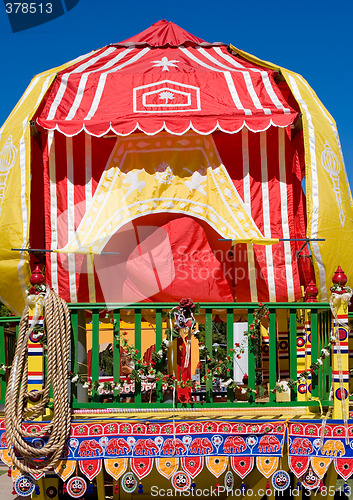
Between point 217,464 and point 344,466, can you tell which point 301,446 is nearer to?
point 344,466

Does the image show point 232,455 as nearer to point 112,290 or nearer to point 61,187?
point 112,290

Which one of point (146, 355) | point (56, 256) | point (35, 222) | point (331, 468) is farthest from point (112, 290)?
point (146, 355)

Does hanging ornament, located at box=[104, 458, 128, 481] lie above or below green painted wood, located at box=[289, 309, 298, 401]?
below

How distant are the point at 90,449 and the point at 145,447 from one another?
0.44 meters

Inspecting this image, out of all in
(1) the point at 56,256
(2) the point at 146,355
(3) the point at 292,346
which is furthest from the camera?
(2) the point at 146,355

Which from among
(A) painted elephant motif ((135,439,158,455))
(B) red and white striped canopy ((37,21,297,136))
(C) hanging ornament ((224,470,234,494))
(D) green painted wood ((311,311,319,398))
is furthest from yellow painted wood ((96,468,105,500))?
(B) red and white striped canopy ((37,21,297,136))

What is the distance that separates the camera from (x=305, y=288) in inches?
305

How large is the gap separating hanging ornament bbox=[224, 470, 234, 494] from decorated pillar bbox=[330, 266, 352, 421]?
3.31 ft

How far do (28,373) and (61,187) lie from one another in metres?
2.94

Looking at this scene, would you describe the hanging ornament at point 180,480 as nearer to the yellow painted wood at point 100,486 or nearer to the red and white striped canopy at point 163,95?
the yellow painted wood at point 100,486

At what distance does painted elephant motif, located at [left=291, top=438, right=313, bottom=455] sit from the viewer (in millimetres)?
5168

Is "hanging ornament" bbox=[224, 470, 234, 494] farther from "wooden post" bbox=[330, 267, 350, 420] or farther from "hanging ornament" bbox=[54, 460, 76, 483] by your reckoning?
"hanging ornament" bbox=[54, 460, 76, 483]

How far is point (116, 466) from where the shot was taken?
17.1 feet

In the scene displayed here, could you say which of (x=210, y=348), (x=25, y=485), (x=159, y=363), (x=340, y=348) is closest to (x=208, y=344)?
(x=210, y=348)
